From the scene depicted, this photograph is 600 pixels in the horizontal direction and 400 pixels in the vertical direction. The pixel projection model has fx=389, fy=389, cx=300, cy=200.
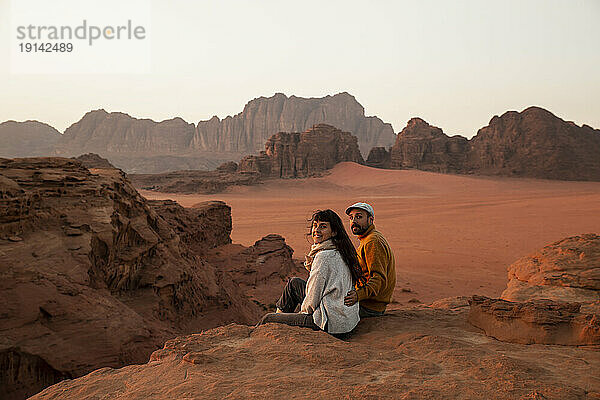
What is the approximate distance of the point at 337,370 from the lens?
2.38m

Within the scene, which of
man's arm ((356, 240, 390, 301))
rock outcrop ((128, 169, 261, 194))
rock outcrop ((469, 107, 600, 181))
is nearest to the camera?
man's arm ((356, 240, 390, 301))

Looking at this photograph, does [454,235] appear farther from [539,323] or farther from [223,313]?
[539,323]

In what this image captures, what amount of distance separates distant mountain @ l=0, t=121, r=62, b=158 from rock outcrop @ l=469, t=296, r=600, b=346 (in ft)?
483

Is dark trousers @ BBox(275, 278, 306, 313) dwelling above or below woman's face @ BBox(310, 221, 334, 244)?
below

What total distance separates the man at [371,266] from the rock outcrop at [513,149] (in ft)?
195

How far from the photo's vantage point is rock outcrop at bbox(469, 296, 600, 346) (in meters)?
3.19

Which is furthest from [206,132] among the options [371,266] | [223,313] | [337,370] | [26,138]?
[337,370]

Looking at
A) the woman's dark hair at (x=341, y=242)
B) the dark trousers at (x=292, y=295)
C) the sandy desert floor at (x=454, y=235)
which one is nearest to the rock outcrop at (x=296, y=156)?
the sandy desert floor at (x=454, y=235)

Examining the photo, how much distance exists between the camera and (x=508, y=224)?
61.3 feet

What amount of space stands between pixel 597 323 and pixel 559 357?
646mm

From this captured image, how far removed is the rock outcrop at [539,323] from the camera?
10.5ft

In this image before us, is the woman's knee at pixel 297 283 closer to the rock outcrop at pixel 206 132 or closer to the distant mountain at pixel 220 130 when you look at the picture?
the distant mountain at pixel 220 130

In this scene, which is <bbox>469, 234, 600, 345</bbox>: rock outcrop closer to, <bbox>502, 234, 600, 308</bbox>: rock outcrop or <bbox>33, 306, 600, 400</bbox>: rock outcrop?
<bbox>502, 234, 600, 308</bbox>: rock outcrop

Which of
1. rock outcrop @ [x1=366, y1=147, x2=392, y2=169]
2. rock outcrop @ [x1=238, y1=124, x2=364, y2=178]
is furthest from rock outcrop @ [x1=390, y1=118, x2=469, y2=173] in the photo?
rock outcrop @ [x1=238, y1=124, x2=364, y2=178]
